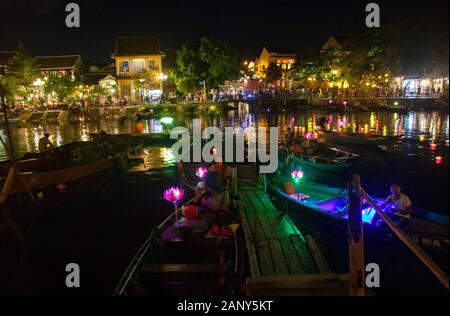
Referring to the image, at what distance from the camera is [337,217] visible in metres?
10.0

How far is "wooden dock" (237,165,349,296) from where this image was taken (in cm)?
638

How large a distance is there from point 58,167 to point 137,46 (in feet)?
146

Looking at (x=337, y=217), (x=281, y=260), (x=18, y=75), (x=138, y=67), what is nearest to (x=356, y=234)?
(x=281, y=260)

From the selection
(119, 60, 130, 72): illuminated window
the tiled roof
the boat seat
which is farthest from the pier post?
(119, 60, 130, 72): illuminated window

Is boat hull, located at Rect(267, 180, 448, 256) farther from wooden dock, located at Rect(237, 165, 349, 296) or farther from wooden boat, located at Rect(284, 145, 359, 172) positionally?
wooden boat, located at Rect(284, 145, 359, 172)

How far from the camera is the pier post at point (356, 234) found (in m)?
5.08

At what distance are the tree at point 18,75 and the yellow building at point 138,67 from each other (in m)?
11.5

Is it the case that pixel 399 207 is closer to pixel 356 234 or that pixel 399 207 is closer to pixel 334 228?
pixel 334 228

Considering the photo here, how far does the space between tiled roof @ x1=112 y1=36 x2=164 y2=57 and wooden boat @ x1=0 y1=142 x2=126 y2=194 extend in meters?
38.3

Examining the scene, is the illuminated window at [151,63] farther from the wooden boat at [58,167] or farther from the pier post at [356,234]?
the pier post at [356,234]

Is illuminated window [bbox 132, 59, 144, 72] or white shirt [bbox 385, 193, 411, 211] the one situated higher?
illuminated window [bbox 132, 59, 144, 72]

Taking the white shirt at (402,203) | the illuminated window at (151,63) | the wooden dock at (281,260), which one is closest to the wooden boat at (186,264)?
the wooden dock at (281,260)

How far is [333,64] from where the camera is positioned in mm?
60031
